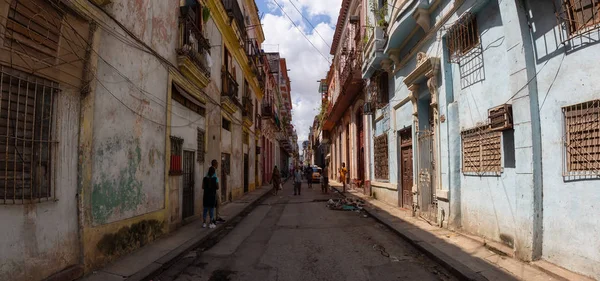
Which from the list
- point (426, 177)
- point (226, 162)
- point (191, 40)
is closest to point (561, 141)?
point (426, 177)

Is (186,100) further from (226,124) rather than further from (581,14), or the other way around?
(581,14)

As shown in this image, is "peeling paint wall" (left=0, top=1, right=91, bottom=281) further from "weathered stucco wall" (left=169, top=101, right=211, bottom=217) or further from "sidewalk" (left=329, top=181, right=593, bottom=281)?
"sidewalk" (left=329, top=181, right=593, bottom=281)

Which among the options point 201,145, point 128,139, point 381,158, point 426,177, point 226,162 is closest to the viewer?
point 128,139

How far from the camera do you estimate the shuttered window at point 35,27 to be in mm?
3941

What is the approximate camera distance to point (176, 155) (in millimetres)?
8938

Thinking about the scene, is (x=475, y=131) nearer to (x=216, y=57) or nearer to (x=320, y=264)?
(x=320, y=264)

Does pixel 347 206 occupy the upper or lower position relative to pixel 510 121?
lower

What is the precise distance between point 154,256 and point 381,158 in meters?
10.4

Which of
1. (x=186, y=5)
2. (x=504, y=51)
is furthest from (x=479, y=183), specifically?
(x=186, y=5)

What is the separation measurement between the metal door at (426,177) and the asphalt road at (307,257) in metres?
1.22

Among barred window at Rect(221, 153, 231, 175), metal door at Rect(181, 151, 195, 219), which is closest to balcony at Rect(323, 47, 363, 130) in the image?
barred window at Rect(221, 153, 231, 175)

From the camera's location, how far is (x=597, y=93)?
4.22 m

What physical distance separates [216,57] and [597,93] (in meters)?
11.0

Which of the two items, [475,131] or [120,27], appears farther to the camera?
[475,131]
